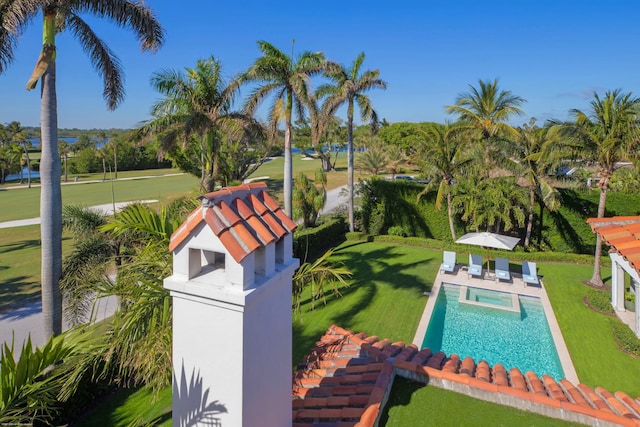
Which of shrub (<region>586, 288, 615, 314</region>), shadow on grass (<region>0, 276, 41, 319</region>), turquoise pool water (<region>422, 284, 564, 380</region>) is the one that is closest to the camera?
Result: turquoise pool water (<region>422, 284, 564, 380</region>)

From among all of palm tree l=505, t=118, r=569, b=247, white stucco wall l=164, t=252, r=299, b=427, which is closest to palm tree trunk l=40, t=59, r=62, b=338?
white stucco wall l=164, t=252, r=299, b=427

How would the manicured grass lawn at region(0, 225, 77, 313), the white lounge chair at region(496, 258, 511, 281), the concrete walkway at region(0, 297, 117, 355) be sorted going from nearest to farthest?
the concrete walkway at region(0, 297, 117, 355)
the manicured grass lawn at region(0, 225, 77, 313)
the white lounge chair at region(496, 258, 511, 281)

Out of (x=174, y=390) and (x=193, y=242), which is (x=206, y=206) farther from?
(x=174, y=390)

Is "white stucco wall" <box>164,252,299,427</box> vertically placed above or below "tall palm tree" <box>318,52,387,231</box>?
below

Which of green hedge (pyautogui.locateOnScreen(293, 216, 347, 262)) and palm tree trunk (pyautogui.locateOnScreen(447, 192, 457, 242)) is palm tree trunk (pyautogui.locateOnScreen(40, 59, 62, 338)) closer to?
green hedge (pyautogui.locateOnScreen(293, 216, 347, 262))

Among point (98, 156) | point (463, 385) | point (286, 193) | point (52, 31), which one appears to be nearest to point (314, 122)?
point (286, 193)

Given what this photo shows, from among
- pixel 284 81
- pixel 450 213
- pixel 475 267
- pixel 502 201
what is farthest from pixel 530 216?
pixel 284 81

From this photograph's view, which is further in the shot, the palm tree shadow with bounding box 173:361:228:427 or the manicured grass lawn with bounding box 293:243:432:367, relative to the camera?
the manicured grass lawn with bounding box 293:243:432:367

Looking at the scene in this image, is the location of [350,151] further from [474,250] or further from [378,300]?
[378,300]
